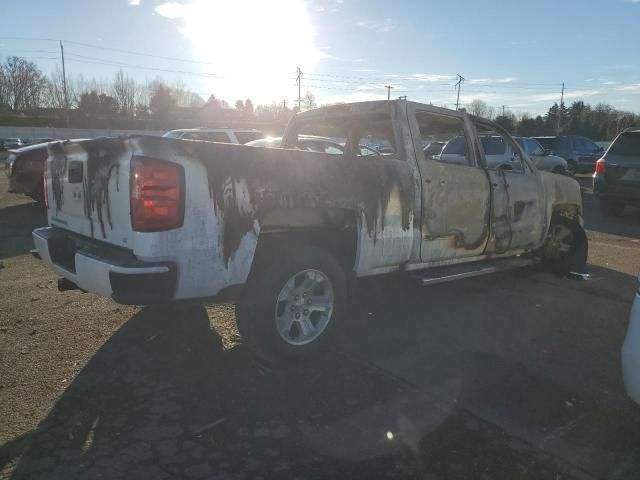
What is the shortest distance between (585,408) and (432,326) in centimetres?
158

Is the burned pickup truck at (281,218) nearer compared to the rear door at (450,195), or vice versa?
the burned pickup truck at (281,218)

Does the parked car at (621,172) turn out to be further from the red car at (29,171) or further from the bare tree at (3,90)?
the bare tree at (3,90)

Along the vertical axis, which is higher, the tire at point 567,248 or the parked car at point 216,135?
the parked car at point 216,135

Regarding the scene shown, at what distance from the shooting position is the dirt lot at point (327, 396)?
99.7 inches

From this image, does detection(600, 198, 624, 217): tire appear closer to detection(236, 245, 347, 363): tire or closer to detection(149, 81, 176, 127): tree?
detection(236, 245, 347, 363): tire

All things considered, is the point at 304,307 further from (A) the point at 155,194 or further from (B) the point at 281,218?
(A) the point at 155,194

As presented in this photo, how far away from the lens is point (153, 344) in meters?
3.96

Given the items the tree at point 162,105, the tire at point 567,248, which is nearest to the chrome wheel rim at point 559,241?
the tire at point 567,248

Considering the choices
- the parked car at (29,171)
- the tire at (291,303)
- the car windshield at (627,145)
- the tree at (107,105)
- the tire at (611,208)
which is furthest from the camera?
the tree at (107,105)

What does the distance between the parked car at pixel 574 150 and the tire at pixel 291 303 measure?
793 inches

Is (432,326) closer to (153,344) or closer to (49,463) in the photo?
(153,344)

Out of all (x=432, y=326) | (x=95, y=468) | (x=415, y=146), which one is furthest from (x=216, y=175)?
(x=432, y=326)

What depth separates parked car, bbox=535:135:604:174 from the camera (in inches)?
856

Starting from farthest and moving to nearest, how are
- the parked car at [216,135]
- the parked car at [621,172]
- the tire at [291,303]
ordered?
1. the parked car at [216,135]
2. the parked car at [621,172]
3. the tire at [291,303]
